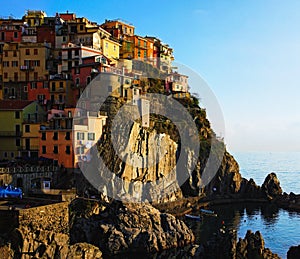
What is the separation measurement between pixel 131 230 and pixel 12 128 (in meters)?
21.9

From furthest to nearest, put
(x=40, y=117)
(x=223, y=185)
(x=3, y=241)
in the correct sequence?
(x=223, y=185), (x=40, y=117), (x=3, y=241)

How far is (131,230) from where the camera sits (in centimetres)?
4472

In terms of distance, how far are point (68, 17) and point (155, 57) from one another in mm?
17727

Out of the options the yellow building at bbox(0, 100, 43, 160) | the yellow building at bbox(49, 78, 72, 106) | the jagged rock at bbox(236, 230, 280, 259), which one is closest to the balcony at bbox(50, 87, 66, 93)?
the yellow building at bbox(49, 78, 72, 106)

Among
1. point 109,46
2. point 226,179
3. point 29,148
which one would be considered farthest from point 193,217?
point 109,46

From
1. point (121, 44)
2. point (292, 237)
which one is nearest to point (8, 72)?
point (121, 44)

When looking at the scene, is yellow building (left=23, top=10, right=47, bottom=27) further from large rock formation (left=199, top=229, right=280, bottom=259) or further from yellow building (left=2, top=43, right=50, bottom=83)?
large rock formation (left=199, top=229, right=280, bottom=259)

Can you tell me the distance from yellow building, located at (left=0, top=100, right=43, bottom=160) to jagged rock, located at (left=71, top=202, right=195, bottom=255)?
52.7 feet

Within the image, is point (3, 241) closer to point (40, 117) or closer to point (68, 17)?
point (40, 117)

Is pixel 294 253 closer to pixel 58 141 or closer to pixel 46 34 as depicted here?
pixel 58 141

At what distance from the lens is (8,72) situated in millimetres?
66375

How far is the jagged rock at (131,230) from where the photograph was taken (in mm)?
42438

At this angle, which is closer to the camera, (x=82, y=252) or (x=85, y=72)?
(x=82, y=252)

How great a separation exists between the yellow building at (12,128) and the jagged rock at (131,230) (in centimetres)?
1607
